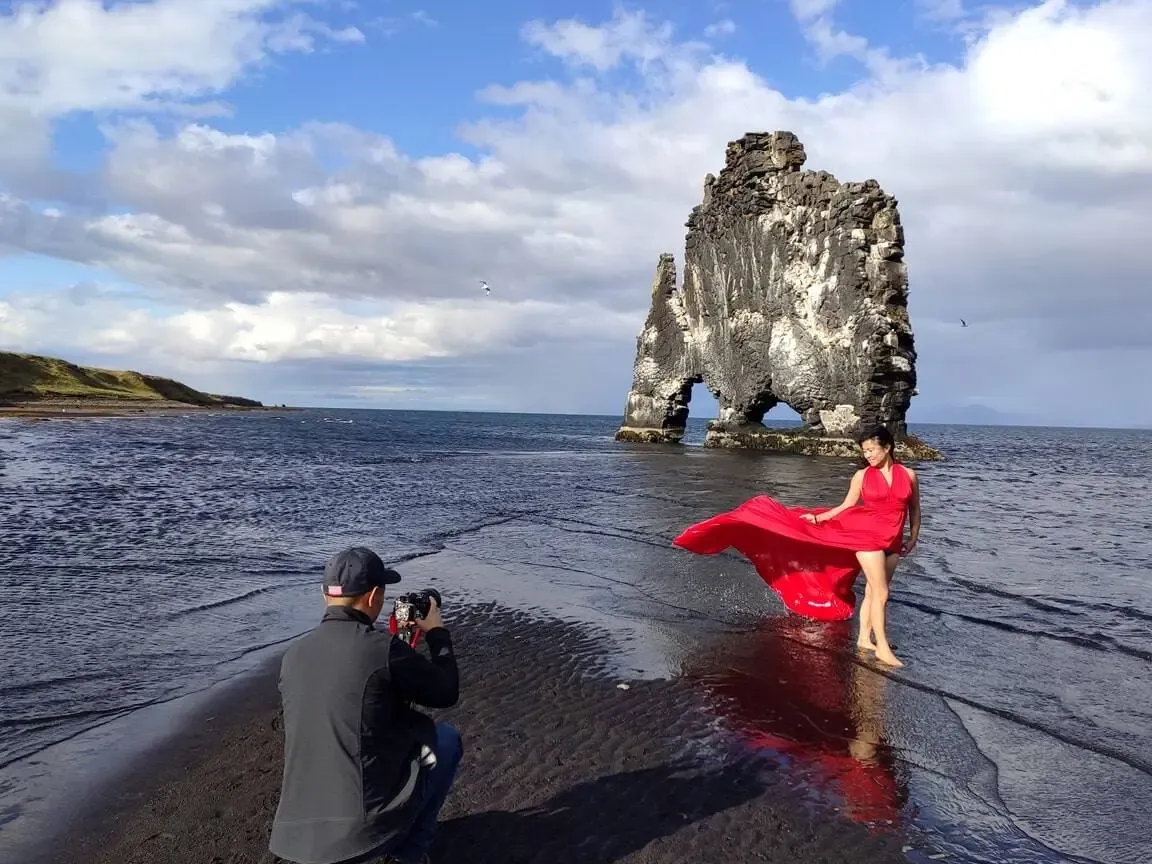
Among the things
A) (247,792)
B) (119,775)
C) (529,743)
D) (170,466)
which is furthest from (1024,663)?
(170,466)

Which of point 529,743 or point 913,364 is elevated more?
point 913,364

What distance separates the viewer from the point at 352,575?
3.78m

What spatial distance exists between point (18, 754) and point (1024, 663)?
30.5ft

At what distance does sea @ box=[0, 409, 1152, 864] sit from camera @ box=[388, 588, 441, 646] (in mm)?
2820

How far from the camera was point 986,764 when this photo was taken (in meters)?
5.91

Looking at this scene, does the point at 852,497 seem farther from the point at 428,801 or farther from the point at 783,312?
the point at 783,312

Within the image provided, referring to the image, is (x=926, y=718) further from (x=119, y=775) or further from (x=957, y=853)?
(x=119, y=775)

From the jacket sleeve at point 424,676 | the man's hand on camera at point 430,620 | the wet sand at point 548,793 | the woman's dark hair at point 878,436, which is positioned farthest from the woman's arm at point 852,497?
the jacket sleeve at point 424,676

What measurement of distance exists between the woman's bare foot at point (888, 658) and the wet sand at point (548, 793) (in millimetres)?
2199

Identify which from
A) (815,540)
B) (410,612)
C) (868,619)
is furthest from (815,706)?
(410,612)

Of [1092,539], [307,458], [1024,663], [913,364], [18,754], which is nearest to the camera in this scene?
[18,754]

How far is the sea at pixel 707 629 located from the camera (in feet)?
18.1

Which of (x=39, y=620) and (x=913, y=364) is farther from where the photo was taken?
(x=913, y=364)

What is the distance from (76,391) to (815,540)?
120m
